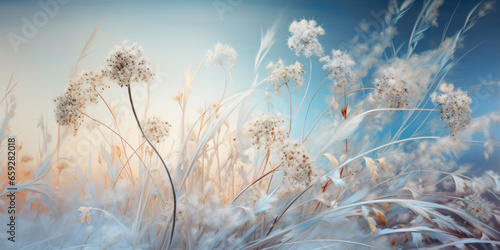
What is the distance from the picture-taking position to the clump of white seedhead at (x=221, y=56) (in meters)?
1.97

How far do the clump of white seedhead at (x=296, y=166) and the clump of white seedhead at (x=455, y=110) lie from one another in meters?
0.93

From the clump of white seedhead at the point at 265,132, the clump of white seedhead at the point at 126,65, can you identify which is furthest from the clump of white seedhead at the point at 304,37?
the clump of white seedhead at the point at 126,65

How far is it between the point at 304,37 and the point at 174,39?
30.0 inches

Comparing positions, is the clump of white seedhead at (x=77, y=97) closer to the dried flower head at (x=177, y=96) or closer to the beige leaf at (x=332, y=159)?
the dried flower head at (x=177, y=96)

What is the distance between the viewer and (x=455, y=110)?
2.08 m

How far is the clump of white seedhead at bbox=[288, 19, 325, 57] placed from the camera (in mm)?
2000

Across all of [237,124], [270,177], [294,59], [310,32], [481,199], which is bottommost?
[481,199]

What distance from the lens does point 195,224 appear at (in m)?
1.85

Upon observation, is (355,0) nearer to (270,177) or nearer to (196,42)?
(196,42)

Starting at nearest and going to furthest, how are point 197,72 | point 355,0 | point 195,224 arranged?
1. point 195,224
2. point 197,72
3. point 355,0

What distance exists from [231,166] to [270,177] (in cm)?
24

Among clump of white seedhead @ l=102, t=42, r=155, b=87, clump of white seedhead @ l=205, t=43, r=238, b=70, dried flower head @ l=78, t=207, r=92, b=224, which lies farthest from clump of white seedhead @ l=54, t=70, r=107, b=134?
clump of white seedhead @ l=205, t=43, r=238, b=70

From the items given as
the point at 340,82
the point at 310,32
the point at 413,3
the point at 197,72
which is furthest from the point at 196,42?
the point at 413,3

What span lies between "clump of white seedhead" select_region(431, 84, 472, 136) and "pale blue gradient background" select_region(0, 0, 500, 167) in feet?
0.31
